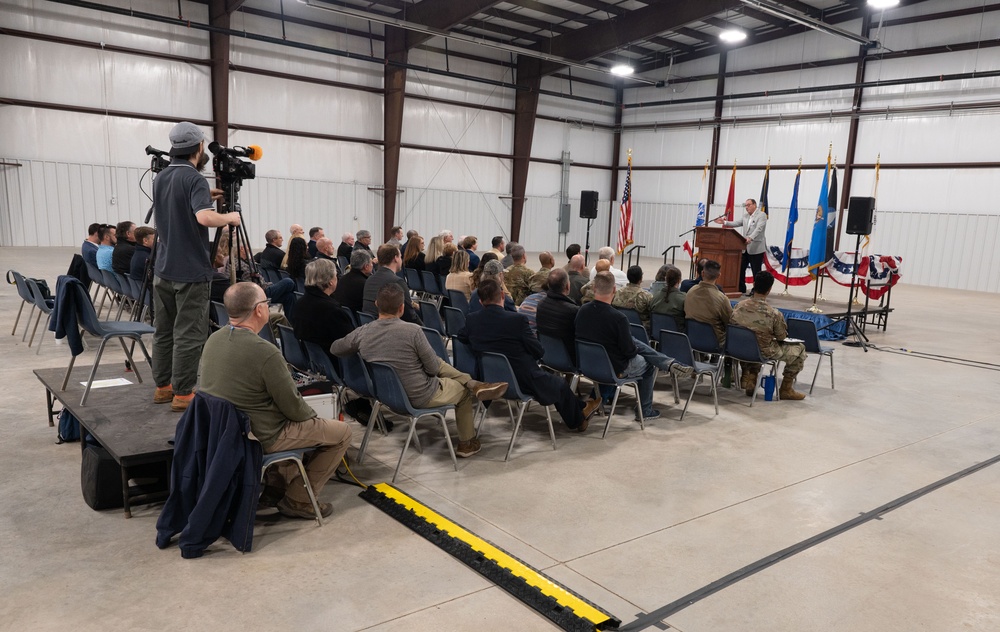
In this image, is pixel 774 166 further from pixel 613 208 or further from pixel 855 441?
pixel 855 441

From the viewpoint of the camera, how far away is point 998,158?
48.0 ft

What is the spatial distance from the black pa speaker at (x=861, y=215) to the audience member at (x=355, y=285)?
270 inches

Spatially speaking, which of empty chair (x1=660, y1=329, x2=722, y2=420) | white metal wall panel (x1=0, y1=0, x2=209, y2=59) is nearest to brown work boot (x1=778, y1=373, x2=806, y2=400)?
empty chair (x1=660, y1=329, x2=722, y2=420)

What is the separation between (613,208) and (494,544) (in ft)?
68.7

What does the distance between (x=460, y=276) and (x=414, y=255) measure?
1899 mm

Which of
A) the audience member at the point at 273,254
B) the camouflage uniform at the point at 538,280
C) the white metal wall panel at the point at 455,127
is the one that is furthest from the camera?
the white metal wall panel at the point at 455,127

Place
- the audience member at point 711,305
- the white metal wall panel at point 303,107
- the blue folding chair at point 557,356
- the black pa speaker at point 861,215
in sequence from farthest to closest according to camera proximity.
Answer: the white metal wall panel at point 303,107 → the black pa speaker at point 861,215 → the audience member at point 711,305 → the blue folding chair at point 557,356

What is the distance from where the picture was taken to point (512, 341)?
14.1 feet

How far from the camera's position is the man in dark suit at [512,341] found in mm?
4297

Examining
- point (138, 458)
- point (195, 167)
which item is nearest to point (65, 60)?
point (195, 167)

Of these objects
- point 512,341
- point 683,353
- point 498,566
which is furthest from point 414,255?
point 498,566

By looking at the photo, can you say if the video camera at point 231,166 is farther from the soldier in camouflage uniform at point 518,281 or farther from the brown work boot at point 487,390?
the soldier in camouflage uniform at point 518,281

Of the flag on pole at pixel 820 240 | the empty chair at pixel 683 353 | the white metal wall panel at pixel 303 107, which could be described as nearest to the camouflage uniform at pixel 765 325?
the empty chair at pixel 683 353

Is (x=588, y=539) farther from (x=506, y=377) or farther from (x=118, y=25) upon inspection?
(x=118, y=25)
